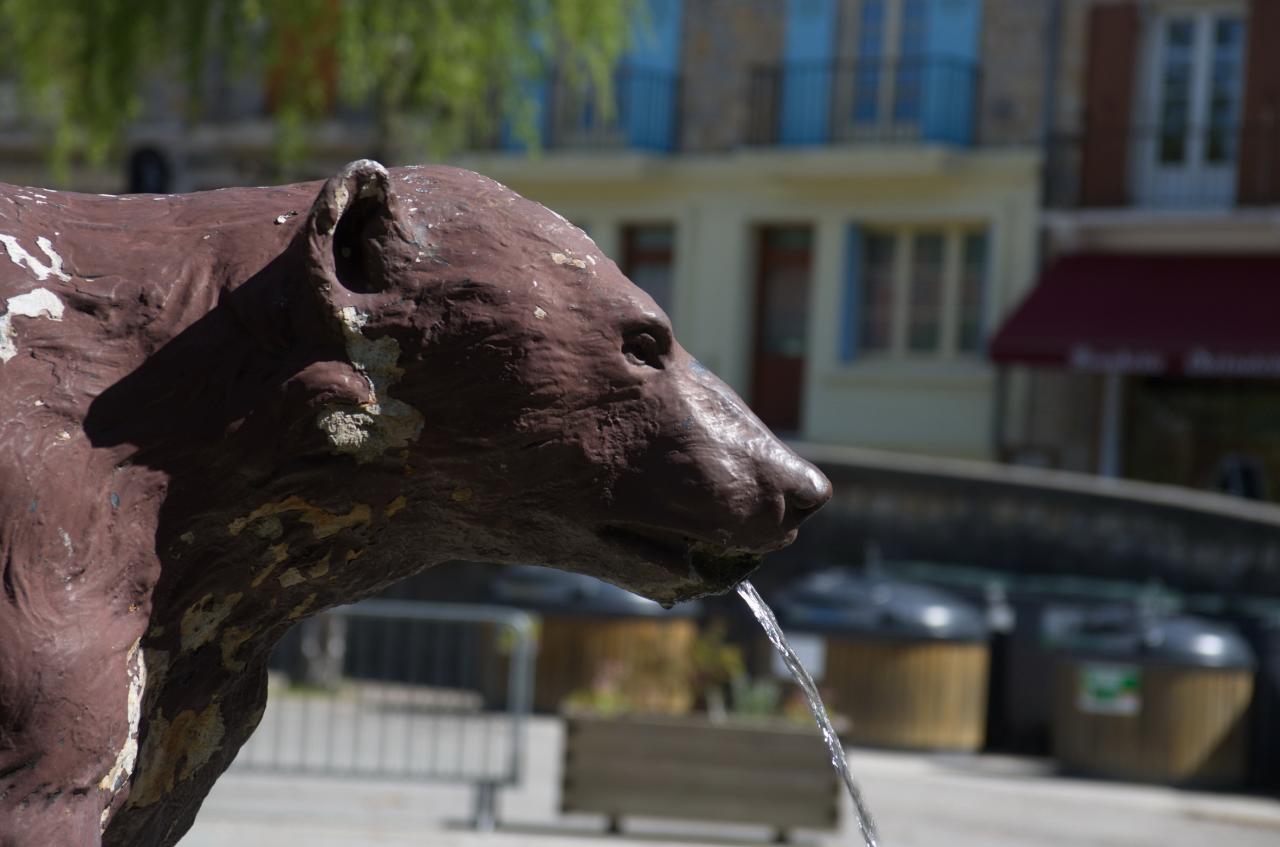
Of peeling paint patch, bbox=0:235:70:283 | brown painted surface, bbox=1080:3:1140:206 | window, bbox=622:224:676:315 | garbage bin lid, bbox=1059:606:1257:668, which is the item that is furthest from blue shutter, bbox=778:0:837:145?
peeling paint patch, bbox=0:235:70:283

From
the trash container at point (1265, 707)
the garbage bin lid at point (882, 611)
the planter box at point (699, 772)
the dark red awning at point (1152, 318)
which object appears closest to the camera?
the planter box at point (699, 772)

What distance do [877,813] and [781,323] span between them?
1292cm

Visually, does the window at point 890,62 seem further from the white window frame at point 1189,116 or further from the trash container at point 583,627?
the trash container at point 583,627

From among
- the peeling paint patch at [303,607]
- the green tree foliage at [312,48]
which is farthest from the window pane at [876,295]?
the peeling paint patch at [303,607]

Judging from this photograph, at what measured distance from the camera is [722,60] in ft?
73.6

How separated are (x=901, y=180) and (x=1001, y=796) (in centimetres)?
1119

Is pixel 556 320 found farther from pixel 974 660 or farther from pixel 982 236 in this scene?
pixel 982 236

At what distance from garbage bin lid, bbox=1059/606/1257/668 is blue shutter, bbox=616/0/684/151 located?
1200 centimetres

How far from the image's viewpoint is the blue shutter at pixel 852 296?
21547mm

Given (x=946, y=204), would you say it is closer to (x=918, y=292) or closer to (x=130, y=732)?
(x=918, y=292)

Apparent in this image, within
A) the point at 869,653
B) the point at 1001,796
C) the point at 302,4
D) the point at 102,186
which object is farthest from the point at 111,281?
the point at 102,186

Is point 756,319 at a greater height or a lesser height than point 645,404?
lesser

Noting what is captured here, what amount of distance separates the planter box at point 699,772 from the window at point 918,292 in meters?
12.8

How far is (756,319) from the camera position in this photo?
73.7 ft
